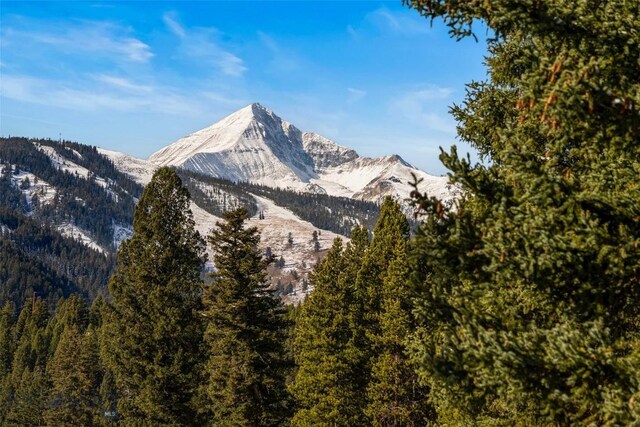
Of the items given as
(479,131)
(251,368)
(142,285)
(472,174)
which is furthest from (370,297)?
(472,174)

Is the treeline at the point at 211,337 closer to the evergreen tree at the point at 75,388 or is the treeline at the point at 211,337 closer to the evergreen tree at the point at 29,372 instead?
the evergreen tree at the point at 75,388

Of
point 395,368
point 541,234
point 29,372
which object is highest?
point 541,234

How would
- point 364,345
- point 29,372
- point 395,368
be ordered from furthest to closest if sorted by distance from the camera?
1. point 29,372
2. point 364,345
3. point 395,368

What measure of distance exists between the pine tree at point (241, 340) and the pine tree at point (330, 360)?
4190 millimetres

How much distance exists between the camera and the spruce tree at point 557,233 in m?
5.91

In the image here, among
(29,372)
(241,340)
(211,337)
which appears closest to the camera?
(241,340)

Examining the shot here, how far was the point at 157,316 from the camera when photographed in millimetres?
20953

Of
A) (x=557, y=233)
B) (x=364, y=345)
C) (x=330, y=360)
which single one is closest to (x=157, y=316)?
(x=330, y=360)

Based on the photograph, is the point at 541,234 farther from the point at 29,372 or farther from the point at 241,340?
the point at 29,372

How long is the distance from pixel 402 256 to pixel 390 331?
3.55 metres

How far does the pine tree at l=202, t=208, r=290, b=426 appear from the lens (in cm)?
2128

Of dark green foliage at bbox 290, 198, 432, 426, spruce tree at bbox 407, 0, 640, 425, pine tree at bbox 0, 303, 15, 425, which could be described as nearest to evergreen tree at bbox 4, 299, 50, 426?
pine tree at bbox 0, 303, 15, 425

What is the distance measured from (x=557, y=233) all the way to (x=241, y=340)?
1718 centimetres

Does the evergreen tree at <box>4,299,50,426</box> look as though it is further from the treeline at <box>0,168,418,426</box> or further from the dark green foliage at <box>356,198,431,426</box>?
the dark green foliage at <box>356,198,431,426</box>
